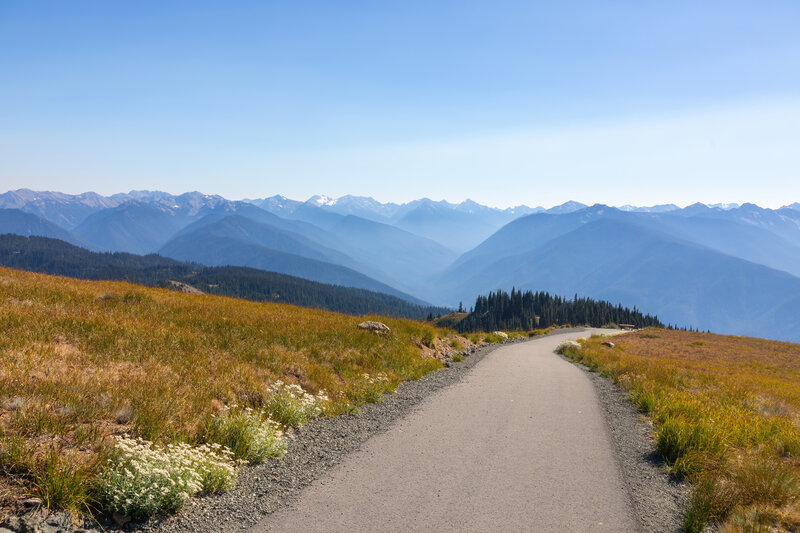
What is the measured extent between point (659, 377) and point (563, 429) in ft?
32.8

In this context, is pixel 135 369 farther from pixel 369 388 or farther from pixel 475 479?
pixel 475 479

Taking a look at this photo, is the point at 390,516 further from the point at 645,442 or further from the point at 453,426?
the point at 645,442

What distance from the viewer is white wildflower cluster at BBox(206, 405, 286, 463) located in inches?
311

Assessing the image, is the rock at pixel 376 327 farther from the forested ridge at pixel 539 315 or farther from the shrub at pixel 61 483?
the forested ridge at pixel 539 315

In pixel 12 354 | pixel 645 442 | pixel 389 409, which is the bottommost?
pixel 389 409

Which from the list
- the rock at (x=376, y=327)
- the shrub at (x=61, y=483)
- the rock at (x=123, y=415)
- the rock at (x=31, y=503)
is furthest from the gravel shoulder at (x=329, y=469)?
the rock at (x=376, y=327)

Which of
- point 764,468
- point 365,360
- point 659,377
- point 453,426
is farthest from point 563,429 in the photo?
point 659,377

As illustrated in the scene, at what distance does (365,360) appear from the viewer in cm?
1566

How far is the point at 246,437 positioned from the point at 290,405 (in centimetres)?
216

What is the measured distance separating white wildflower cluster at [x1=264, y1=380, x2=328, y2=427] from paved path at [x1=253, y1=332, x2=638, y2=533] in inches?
80.3

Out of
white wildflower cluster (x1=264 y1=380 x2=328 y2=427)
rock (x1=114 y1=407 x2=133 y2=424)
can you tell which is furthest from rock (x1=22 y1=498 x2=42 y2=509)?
white wildflower cluster (x1=264 y1=380 x2=328 y2=427)

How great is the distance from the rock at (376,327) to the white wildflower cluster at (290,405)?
779 cm

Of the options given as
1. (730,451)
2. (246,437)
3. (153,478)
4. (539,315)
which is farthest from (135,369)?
(539,315)

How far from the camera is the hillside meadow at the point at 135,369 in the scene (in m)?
5.89
